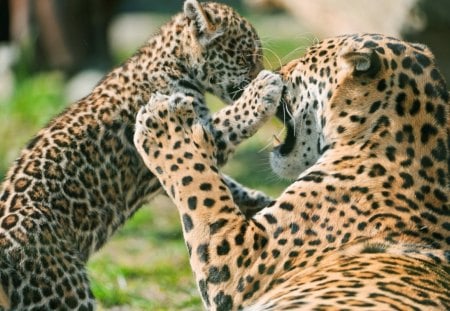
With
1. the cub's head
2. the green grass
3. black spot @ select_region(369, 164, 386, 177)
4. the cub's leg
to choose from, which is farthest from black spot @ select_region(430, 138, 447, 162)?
the cub's head

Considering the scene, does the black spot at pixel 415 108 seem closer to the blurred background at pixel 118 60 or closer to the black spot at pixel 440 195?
the black spot at pixel 440 195

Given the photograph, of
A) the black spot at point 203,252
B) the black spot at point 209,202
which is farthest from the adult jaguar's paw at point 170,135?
the black spot at point 203,252

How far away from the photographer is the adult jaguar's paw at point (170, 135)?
24.8ft

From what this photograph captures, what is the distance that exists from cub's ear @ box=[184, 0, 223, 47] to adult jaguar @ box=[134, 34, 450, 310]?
1.90m

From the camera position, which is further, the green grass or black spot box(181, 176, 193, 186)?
the green grass

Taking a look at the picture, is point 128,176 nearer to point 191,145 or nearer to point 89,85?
point 191,145

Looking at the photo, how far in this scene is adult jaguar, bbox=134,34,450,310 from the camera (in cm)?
687

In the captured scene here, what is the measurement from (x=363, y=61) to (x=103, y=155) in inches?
98.4

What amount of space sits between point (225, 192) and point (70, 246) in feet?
4.71

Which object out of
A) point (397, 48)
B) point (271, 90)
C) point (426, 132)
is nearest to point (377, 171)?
point (426, 132)

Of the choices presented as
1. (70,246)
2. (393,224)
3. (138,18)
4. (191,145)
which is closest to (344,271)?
(393,224)

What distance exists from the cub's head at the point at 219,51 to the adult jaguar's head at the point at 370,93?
162 centimetres

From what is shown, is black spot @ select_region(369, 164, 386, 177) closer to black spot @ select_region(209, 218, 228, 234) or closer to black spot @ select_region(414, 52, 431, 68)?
black spot @ select_region(414, 52, 431, 68)

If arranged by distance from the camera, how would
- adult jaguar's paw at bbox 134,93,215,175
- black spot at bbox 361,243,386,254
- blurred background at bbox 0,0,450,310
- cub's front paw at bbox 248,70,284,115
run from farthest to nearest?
Result: blurred background at bbox 0,0,450,310 → cub's front paw at bbox 248,70,284,115 → adult jaguar's paw at bbox 134,93,215,175 → black spot at bbox 361,243,386,254
